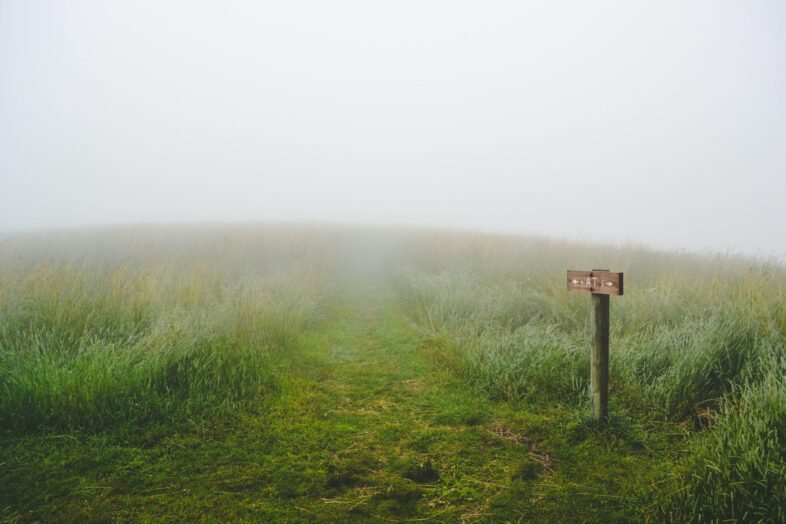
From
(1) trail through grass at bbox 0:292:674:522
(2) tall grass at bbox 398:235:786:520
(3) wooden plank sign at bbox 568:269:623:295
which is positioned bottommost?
(1) trail through grass at bbox 0:292:674:522

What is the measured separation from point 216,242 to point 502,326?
11399mm

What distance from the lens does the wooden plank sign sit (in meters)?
3.47

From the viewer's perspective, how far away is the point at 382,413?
170 inches

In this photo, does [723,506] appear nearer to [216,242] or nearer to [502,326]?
[502,326]

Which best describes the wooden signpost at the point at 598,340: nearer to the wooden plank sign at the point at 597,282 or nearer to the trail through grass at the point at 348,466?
the wooden plank sign at the point at 597,282

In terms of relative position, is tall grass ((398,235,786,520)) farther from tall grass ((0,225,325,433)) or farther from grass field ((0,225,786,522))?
tall grass ((0,225,325,433))

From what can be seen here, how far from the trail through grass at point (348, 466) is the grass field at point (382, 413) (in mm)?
17

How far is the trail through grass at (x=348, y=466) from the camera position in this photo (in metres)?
2.77

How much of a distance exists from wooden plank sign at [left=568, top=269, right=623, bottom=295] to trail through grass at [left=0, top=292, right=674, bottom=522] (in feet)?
3.91

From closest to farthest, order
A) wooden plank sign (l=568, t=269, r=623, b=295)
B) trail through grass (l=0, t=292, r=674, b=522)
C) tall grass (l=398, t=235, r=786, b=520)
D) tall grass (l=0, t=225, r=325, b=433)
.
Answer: tall grass (l=398, t=235, r=786, b=520) → trail through grass (l=0, t=292, r=674, b=522) → wooden plank sign (l=568, t=269, r=623, b=295) → tall grass (l=0, t=225, r=325, b=433)

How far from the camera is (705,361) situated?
409 centimetres

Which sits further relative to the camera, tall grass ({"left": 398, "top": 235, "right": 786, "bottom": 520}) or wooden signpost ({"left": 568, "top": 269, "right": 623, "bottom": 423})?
wooden signpost ({"left": 568, "top": 269, "right": 623, "bottom": 423})

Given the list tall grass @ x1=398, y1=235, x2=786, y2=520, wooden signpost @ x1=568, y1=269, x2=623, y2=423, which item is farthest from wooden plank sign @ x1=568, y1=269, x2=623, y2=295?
tall grass @ x1=398, y1=235, x2=786, y2=520

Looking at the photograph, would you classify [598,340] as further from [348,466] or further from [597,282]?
[348,466]
